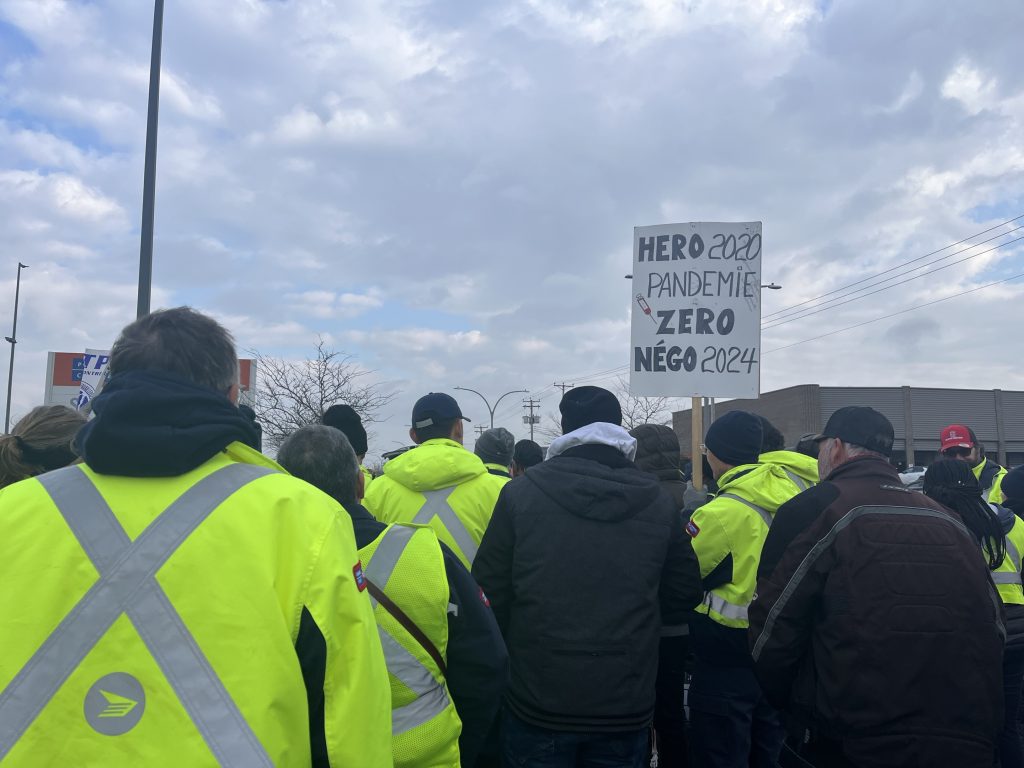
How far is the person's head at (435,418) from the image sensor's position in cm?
→ 472

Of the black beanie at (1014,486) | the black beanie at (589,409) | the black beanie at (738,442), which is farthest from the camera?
the black beanie at (1014,486)

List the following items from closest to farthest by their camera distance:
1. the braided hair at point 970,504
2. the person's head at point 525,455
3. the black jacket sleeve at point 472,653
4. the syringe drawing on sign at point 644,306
→ the black jacket sleeve at point 472,653
the braided hair at point 970,504
the person's head at point 525,455
the syringe drawing on sign at point 644,306

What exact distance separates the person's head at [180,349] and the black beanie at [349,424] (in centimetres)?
275

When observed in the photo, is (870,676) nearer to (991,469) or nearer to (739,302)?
(739,302)

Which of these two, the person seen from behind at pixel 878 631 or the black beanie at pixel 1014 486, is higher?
the black beanie at pixel 1014 486

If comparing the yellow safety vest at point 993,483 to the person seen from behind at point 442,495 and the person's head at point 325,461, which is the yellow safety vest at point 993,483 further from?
the person's head at point 325,461

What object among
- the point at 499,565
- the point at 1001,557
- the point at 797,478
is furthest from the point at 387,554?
the point at 1001,557

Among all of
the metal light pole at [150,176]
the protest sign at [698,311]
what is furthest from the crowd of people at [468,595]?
the metal light pole at [150,176]

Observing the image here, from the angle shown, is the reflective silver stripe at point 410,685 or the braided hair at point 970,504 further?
the braided hair at point 970,504

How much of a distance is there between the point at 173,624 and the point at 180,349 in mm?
662

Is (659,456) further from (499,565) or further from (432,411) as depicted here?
(499,565)

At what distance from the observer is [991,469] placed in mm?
7863

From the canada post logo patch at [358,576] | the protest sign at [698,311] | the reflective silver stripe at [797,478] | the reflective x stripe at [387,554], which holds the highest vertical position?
the protest sign at [698,311]

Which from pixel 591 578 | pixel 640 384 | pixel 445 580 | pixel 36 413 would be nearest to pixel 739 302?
pixel 640 384
